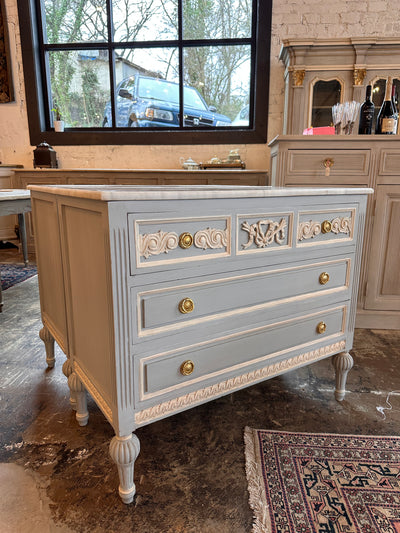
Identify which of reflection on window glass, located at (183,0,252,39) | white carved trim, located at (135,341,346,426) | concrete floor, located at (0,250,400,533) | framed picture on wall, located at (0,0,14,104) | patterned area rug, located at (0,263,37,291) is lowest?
patterned area rug, located at (0,263,37,291)

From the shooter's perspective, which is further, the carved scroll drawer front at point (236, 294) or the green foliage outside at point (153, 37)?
the green foliage outside at point (153, 37)

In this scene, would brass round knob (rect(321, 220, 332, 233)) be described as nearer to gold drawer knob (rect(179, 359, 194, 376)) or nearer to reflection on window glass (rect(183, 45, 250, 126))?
gold drawer knob (rect(179, 359, 194, 376))

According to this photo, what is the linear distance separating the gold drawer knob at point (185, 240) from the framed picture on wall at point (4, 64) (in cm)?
490

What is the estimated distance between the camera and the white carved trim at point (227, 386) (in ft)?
3.69

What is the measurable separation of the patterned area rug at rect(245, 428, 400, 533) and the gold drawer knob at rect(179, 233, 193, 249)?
0.84 metres

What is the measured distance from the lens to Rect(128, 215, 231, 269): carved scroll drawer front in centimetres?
99

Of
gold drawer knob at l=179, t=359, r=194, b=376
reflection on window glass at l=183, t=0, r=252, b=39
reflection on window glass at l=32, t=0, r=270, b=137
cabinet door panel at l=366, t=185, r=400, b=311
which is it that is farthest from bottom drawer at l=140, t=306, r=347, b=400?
reflection on window glass at l=183, t=0, r=252, b=39

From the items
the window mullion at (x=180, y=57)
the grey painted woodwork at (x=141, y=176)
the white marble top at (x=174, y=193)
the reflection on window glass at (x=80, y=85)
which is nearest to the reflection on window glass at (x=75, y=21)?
the reflection on window glass at (x=80, y=85)

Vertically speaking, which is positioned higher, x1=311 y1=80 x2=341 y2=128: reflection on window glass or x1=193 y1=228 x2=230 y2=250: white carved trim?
x1=311 y1=80 x2=341 y2=128: reflection on window glass

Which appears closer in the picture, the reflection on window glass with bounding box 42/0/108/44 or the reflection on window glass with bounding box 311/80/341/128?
the reflection on window glass with bounding box 311/80/341/128

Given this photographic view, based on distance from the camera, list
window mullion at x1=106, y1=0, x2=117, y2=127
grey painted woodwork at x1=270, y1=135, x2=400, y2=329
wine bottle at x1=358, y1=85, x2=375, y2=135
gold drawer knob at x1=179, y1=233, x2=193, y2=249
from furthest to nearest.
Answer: window mullion at x1=106, y1=0, x2=117, y2=127, wine bottle at x1=358, y1=85, x2=375, y2=135, grey painted woodwork at x1=270, y1=135, x2=400, y2=329, gold drawer knob at x1=179, y1=233, x2=193, y2=249

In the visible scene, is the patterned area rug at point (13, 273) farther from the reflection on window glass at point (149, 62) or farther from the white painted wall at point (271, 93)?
the reflection on window glass at point (149, 62)

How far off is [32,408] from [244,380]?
98 centimetres

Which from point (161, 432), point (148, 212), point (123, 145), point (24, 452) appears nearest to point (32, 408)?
point (24, 452)
